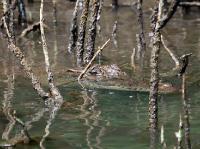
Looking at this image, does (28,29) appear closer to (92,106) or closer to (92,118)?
(92,106)

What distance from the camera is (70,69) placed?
1135cm

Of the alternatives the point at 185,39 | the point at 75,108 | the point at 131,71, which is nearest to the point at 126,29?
the point at 185,39

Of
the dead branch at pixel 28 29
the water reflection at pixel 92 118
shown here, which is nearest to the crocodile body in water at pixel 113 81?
the water reflection at pixel 92 118

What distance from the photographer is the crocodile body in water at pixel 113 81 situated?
10.1 meters

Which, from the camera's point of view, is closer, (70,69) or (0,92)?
(0,92)

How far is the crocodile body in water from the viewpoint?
10078 millimetres

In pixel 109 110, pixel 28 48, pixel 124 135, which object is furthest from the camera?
pixel 28 48

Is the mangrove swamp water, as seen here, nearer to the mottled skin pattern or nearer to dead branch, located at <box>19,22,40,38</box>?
the mottled skin pattern

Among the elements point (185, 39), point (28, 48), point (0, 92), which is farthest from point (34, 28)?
point (0, 92)

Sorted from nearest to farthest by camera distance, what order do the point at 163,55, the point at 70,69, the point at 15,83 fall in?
the point at 15,83 → the point at 70,69 → the point at 163,55

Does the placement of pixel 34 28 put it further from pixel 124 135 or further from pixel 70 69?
pixel 124 135

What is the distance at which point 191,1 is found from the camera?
2194 centimetres

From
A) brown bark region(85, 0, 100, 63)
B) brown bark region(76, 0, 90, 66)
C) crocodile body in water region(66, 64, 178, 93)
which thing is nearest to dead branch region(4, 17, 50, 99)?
crocodile body in water region(66, 64, 178, 93)

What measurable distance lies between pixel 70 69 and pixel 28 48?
3753mm
